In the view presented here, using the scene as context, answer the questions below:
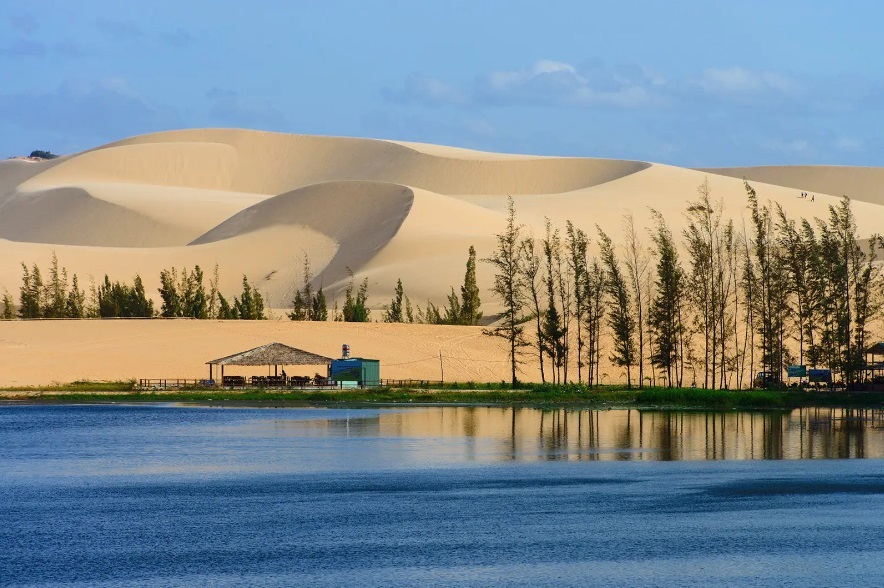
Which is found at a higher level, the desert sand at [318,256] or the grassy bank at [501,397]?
the desert sand at [318,256]

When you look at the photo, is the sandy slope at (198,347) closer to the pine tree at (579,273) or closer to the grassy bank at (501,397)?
the pine tree at (579,273)

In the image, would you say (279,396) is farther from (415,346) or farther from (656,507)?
(656,507)

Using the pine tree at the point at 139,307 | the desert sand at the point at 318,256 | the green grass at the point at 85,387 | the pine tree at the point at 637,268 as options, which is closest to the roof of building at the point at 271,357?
the green grass at the point at 85,387

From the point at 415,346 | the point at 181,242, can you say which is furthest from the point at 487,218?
the point at 415,346

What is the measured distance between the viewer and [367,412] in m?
61.0

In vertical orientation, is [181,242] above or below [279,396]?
above

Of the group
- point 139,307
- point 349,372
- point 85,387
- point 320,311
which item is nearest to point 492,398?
point 349,372

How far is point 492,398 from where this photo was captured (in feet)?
211

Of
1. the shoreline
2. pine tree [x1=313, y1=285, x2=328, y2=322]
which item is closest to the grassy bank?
the shoreline

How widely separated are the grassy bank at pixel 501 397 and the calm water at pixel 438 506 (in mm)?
10703

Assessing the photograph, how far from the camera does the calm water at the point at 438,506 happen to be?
24.6 m

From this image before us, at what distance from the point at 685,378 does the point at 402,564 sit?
5781 centimetres

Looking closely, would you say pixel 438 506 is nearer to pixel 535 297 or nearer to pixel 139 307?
pixel 535 297

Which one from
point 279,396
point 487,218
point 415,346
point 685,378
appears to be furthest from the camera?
point 487,218
